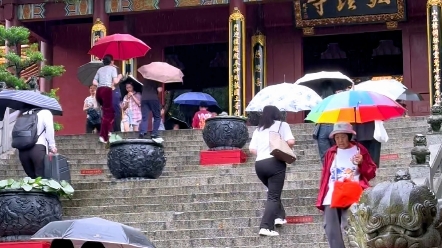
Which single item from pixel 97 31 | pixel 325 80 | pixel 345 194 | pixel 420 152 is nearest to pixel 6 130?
pixel 325 80

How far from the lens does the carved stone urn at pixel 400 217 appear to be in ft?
13.0

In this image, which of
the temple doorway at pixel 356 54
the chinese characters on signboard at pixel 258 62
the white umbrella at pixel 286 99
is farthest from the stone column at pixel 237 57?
the white umbrella at pixel 286 99

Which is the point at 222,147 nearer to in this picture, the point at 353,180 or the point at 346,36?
the point at 353,180

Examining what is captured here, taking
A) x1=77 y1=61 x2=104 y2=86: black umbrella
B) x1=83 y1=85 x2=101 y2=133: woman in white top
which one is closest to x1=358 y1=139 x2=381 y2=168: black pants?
x1=83 y1=85 x2=101 y2=133: woman in white top

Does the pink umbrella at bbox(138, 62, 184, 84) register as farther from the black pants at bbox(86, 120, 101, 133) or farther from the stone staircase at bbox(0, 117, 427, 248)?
the stone staircase at bbox(0, 117, 427, 248)

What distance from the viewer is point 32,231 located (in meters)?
9.53

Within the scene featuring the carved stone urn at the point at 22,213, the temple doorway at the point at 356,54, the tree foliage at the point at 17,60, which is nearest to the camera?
the carved stone urn at the point at 22,213

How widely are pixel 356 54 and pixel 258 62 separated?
228 cm

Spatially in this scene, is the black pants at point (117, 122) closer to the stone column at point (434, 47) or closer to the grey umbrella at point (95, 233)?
the stone column at point (434, 47)

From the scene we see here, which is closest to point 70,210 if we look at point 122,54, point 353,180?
point 353,180

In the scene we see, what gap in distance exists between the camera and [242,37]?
1881 cm

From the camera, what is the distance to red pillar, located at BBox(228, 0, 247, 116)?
18500mm

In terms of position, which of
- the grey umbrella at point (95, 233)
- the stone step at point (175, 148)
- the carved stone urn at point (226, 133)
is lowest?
the grey umbrella at point (95, 233)

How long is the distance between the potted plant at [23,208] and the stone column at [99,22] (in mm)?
9925
